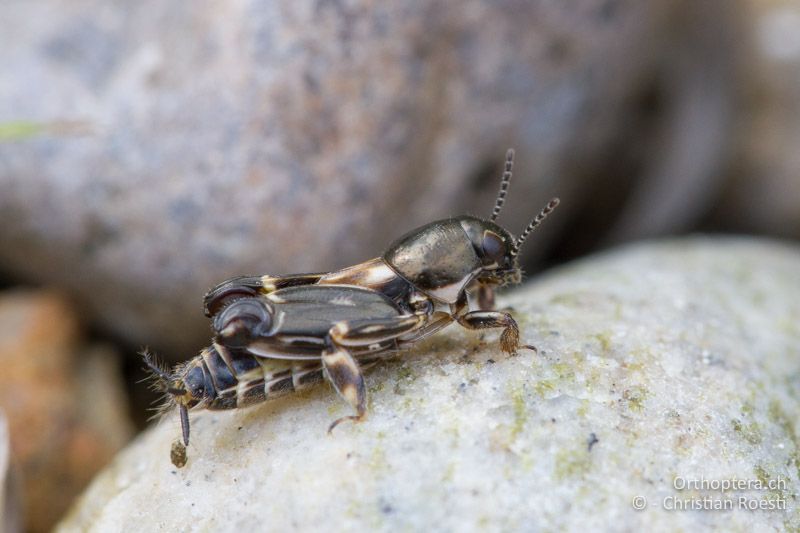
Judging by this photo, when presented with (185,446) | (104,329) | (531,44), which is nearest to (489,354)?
(185,446)

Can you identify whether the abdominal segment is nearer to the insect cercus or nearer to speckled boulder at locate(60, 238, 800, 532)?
the insect cercus

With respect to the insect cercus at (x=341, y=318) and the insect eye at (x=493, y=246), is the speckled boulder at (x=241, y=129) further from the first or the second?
the insect eye at (x=493, y=246)

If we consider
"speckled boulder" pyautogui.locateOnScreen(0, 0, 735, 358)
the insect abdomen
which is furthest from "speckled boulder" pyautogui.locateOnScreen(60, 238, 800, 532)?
"speckled boulder" pyautogui.locateOnScreen(0, 0, 735, 358)

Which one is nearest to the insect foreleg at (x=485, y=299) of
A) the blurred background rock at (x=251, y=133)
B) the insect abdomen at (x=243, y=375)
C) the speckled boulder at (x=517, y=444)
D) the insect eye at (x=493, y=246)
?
the speckled boulder at (x=517, y=444)

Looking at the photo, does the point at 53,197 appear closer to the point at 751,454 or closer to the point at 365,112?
the point at 365,112

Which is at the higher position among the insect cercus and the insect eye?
the insect eye

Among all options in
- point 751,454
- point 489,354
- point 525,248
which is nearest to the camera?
point 751,454
